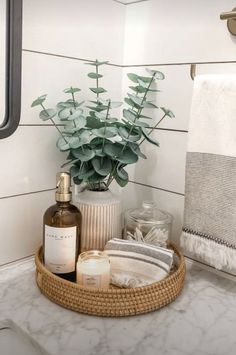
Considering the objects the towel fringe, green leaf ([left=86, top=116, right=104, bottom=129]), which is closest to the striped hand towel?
the towel fringe

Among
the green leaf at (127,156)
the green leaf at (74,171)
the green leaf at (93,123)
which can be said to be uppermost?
the green leaf at (93,123)

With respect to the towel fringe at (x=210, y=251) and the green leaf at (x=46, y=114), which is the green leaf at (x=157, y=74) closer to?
the green leaf at (x=46, y=114)

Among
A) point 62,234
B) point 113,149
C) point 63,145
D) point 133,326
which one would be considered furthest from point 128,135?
point 133,326

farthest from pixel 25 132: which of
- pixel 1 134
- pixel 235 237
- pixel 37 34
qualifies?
pixel 235 237

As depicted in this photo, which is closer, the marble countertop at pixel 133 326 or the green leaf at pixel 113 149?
the marble countertop at pixel 133 326

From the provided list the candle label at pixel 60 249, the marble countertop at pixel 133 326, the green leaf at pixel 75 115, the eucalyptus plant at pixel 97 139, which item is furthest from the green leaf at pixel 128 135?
the marble countertop at pixel 133 326

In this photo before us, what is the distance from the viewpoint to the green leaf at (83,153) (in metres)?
0.83

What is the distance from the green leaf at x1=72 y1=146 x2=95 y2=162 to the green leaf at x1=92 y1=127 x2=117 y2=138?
0.04m

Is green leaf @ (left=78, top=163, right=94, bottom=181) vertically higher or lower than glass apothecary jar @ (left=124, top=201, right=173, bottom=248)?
higher

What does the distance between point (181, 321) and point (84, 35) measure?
0.71 m

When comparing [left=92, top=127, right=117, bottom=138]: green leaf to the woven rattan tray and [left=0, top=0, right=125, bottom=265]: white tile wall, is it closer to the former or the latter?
[left=0, top=0, right=125, bottom=265]: white tile wall

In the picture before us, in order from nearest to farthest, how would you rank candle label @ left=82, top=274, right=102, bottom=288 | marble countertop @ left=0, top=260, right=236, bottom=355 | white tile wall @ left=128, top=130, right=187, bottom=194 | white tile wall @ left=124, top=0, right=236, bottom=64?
marble countertop @ left=0, top=260, right=236, bottom=355
candle label @ left=82, top=274, right=102, bottom=288
white tile wall @ left=124, top=0, right=236, bottom=64
white tile wall @ left=128, top=130, right=187, bottom=194

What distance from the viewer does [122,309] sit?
0.72 m

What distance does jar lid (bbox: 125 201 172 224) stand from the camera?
921 mm
